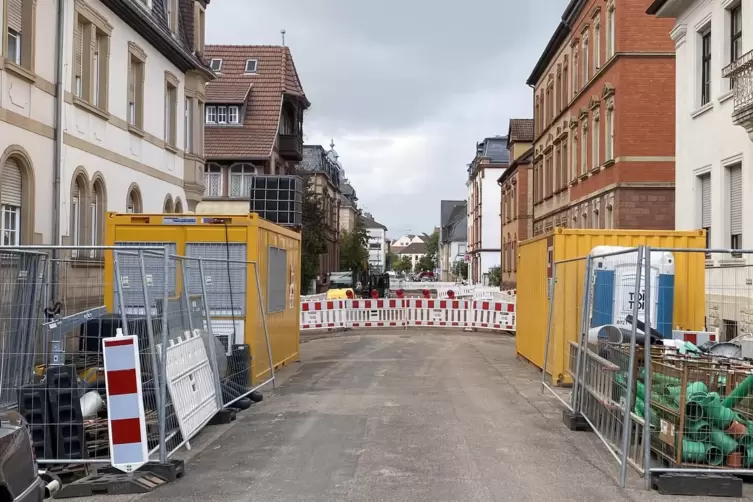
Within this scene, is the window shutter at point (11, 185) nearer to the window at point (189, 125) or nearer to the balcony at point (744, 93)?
the window at point (189, 125)

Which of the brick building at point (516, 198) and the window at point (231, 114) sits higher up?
the window at point (231, 114)

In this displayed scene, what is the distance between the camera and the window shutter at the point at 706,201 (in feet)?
65.4

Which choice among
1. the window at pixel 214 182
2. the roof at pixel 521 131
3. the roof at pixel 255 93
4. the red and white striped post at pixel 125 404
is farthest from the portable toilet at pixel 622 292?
the roof at pixel 521 131

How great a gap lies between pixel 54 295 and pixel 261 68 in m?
40.0

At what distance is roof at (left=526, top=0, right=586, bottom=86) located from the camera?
35906mm

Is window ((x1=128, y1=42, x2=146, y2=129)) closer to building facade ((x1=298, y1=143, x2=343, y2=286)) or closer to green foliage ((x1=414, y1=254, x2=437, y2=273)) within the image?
building facade ((x1=298, y1=143, x2=343, y2=286))

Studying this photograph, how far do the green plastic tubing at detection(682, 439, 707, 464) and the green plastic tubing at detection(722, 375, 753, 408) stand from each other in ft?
1.46

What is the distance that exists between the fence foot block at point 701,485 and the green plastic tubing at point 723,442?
28 centimetres

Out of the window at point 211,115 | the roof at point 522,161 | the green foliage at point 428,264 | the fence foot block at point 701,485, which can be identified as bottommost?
the fence foot block at point 701,485

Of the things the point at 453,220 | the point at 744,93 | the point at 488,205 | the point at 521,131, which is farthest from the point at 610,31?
the point at 453,220

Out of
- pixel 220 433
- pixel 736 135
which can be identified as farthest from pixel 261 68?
pixel 220 433

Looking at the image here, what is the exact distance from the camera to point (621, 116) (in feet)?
92.7

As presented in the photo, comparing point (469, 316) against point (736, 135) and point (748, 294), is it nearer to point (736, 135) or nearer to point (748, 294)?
point (736, 135)

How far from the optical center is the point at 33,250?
26.2 feet
